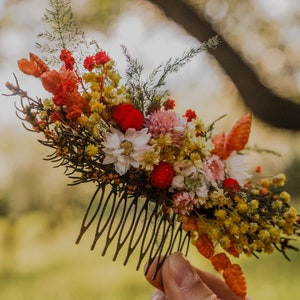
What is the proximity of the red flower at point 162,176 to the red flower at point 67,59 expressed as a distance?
0.52 feet

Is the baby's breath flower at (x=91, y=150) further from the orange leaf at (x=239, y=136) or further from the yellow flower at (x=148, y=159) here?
the orange leaf at (x=239, y=136)

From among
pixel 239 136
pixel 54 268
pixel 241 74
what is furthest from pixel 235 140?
pixel 54 268

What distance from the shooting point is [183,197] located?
2.36 feet

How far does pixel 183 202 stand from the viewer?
0.72 m

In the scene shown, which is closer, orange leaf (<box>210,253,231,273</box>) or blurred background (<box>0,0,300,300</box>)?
orange leaf (<box>210,253,231,273</box>)

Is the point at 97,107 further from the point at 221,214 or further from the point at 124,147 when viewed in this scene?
the point at 221,214

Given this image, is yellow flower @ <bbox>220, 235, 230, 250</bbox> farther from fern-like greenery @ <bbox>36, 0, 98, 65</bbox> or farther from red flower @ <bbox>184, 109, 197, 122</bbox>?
fern-like greenery @ <bbox>36, 0, 98, 65</bbox>

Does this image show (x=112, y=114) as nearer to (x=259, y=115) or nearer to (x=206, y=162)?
(x=206, y=162)

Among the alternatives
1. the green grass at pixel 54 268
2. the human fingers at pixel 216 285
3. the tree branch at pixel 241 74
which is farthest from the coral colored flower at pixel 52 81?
the green grass at pixel 54 268

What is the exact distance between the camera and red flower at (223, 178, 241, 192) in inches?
29.9

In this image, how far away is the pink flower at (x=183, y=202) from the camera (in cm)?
72

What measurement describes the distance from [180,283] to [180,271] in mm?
16

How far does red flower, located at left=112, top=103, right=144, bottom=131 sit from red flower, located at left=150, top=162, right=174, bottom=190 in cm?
5

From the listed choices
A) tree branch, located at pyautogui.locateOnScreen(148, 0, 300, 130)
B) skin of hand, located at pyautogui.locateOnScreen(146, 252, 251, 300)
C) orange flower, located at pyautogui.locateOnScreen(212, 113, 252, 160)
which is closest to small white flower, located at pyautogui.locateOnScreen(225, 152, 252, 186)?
orange flower, located at pyautogui.locateOnScreen(212, 113, 252, 160)
